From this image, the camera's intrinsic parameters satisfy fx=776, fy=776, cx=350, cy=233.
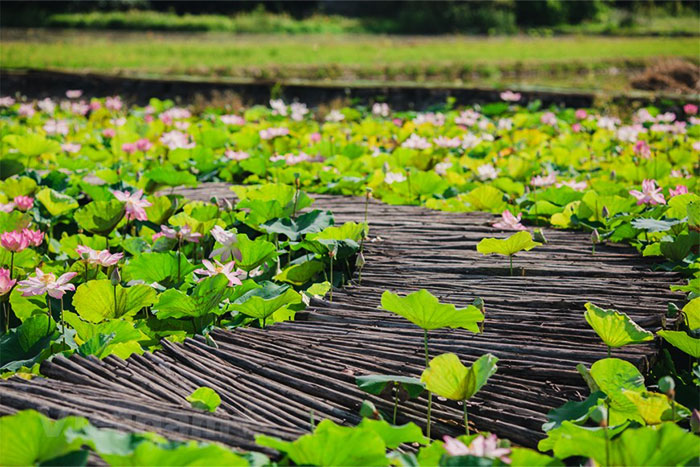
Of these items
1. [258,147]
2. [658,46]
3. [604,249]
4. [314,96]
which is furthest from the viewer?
[658,46]

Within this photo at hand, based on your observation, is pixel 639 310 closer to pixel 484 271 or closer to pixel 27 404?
pixel 484 271

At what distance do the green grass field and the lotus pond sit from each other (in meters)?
5.37

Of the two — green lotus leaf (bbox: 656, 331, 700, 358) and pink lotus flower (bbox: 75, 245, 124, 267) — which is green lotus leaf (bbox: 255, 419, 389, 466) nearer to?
green lotus leaf (bbox: 656, 331, 700, 358)

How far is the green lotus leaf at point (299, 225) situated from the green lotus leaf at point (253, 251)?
0.16m

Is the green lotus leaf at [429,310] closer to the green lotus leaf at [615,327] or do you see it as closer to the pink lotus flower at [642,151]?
the green lotus leaf at [615,327]

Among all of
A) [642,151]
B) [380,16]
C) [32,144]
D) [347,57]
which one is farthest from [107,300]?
[380,16]

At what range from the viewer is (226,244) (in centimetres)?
200

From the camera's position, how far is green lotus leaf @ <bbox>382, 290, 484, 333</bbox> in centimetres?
135

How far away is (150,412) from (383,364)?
0.53 metres

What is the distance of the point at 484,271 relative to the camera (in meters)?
2.18

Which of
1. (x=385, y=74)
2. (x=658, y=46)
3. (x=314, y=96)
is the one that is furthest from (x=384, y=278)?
(x=658, y=46)

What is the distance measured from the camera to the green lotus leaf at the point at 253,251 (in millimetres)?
2004

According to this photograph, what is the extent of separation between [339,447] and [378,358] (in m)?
0.61

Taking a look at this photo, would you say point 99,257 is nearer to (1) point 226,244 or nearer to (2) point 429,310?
(1) point 226,244
